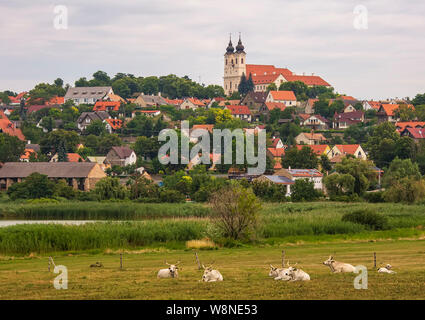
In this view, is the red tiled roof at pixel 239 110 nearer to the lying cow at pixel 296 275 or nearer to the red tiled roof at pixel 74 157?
the red tiled roof at pixel 74 157

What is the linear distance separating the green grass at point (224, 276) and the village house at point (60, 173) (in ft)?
188

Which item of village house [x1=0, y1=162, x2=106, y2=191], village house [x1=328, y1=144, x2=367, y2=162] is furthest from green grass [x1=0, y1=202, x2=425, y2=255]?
village house [x1=328, y1=144, x2=367, y2=162]

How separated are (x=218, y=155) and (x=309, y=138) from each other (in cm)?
2874

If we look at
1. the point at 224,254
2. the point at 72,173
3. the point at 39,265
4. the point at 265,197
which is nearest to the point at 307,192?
the point at 265,197

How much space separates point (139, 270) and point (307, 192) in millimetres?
55162

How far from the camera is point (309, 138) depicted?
141m

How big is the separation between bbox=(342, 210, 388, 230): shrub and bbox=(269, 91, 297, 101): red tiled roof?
134 m

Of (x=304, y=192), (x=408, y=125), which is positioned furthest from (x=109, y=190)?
(x=408, y=125)

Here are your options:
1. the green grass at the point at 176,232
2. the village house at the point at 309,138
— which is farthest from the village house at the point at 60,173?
the village house at the point at 309,138

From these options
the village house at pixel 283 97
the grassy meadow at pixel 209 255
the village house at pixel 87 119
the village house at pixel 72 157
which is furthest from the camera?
the village house at pixel 283 97

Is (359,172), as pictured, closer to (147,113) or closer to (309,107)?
(147,113)

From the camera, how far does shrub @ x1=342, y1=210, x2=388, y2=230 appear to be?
51406 mm

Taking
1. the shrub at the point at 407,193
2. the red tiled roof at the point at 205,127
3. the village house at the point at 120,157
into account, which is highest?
the red tiled roof at the point at 205,127

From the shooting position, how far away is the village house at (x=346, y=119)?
15775cm
